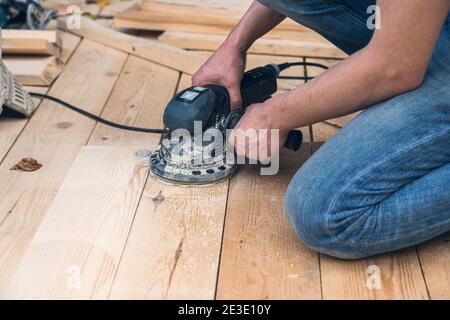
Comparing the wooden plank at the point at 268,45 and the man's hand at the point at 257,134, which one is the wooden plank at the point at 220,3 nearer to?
the wooden plank at the point at 268,45

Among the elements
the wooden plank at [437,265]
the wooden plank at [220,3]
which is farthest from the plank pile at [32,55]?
the wooden plank at [437,265]

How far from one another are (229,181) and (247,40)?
401mm

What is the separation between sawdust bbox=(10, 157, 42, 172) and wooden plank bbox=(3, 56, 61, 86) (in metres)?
0.64

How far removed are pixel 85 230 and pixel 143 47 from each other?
4.48 ft

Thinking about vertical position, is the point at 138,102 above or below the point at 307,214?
below

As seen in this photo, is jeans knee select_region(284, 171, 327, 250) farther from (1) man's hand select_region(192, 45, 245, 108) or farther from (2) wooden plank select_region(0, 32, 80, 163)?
(2) wooden plank select_region(0, 32, 80, 163)

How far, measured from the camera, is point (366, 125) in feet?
6.04

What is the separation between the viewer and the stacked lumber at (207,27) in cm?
324

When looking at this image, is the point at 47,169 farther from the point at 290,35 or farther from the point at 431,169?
Result: the point at 290,35

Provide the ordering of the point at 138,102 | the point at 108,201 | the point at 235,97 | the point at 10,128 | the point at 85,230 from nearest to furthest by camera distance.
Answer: the point at 85,230 < the point at 108,201 < the point at 235,97 < the point at 10,128 < the point at 138,102

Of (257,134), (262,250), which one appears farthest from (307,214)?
(257,134)

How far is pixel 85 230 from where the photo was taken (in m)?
1.97

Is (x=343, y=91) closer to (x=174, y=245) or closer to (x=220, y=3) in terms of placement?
(x=174, y=245)
